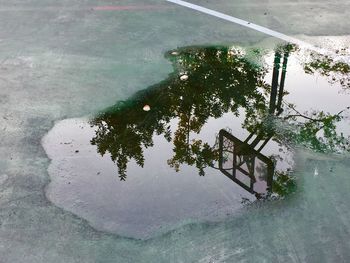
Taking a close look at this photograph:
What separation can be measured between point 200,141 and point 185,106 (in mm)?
785

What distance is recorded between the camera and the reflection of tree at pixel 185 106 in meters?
5.37

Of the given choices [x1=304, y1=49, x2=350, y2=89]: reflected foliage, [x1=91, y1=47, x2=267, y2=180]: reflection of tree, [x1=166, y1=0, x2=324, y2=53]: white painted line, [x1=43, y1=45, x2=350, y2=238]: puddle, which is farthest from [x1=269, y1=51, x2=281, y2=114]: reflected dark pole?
[x1=166, y1=0, x2=324, y2=53]: white painted line

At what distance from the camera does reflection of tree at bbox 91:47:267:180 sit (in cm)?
537

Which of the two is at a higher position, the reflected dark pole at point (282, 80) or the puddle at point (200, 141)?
the reflected dark pole at point (282, 80)

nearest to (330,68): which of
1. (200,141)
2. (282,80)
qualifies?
(282,80)

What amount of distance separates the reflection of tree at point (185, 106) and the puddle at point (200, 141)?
14 mm

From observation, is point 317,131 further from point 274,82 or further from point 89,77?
point 89,77

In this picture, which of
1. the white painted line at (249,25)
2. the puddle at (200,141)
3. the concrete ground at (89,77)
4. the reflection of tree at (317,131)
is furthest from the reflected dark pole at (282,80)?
the concrete ground at (89,77)

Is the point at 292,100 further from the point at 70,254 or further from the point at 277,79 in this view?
the point at 70,254

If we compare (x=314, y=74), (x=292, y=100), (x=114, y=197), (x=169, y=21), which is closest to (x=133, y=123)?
(x=114, y=197)

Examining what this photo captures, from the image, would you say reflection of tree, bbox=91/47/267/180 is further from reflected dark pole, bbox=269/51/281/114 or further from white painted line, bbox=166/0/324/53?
white painted line, bbox=166/0/324/53

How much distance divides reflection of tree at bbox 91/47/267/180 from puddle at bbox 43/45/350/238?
1 cm

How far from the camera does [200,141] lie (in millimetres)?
5516

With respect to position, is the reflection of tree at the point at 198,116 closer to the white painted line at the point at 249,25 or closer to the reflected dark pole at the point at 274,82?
the reflected dark pole at the point at 274,82
